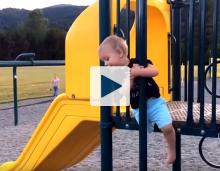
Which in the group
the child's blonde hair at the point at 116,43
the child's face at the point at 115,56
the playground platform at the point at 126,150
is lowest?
the playground platform at the point at 126,150

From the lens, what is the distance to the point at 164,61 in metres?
4.43

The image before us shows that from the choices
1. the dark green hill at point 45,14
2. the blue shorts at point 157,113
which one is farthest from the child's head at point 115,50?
the dark green hill at point 45,14

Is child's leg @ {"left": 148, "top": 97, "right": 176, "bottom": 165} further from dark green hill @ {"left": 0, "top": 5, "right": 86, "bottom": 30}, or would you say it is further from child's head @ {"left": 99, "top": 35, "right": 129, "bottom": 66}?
dark green hill @ {"left": 0, "top": 5, "right": 86, "bottom": 30}

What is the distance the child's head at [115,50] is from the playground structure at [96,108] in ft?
0.37

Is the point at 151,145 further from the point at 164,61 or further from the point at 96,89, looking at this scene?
the point at 96,89

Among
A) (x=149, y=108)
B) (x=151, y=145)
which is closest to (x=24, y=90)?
(x=151, y=145)

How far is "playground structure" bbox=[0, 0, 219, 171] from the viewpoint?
2750 millimetres

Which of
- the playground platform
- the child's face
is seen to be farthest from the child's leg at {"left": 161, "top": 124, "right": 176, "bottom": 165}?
the playground platform

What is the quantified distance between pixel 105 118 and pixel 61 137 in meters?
1.15

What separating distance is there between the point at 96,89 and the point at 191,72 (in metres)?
0.97

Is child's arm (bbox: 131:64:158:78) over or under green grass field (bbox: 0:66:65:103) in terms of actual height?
over

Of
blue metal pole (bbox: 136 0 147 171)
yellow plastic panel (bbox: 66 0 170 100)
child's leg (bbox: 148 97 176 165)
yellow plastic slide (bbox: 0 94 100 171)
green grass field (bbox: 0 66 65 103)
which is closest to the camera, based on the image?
blue metal pole (bbox: 136 0 147 171)

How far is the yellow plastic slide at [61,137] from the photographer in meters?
3.91

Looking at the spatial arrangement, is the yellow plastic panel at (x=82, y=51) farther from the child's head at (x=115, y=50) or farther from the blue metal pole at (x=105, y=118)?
the child's head at (x=115, y=50)
